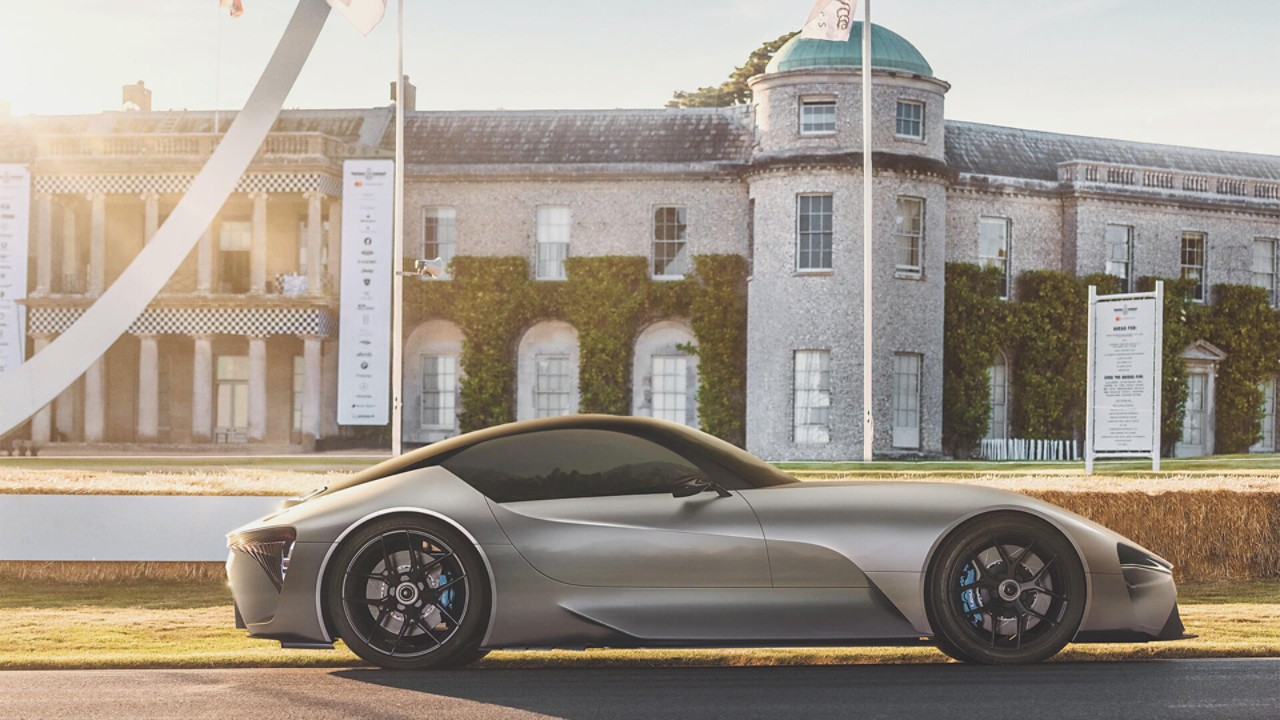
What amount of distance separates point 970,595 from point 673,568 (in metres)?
1.34

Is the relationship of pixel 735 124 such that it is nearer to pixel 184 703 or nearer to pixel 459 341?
pixel 459 341

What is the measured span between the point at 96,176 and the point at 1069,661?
114ft

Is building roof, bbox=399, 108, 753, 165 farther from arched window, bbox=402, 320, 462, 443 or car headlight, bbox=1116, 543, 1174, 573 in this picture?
car headlight, bbox=1116, 543, 1174, 573

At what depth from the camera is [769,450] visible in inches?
1325

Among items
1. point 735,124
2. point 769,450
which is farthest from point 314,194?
point 769,450

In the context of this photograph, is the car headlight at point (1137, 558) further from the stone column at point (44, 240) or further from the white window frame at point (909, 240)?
the stone column at point (44, 240)

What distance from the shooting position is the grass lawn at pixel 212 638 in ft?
24.9

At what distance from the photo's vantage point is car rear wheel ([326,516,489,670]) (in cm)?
688

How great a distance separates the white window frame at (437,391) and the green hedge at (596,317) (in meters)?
0.73

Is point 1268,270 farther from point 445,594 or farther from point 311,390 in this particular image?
point 445,594

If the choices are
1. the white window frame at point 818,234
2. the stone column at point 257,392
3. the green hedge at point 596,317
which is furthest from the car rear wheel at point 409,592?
the stone column at point 257,392

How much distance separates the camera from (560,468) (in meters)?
7.20

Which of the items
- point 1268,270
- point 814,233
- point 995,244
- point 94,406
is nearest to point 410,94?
point 94,406

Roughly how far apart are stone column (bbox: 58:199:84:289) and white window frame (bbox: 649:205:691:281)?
1436cm
